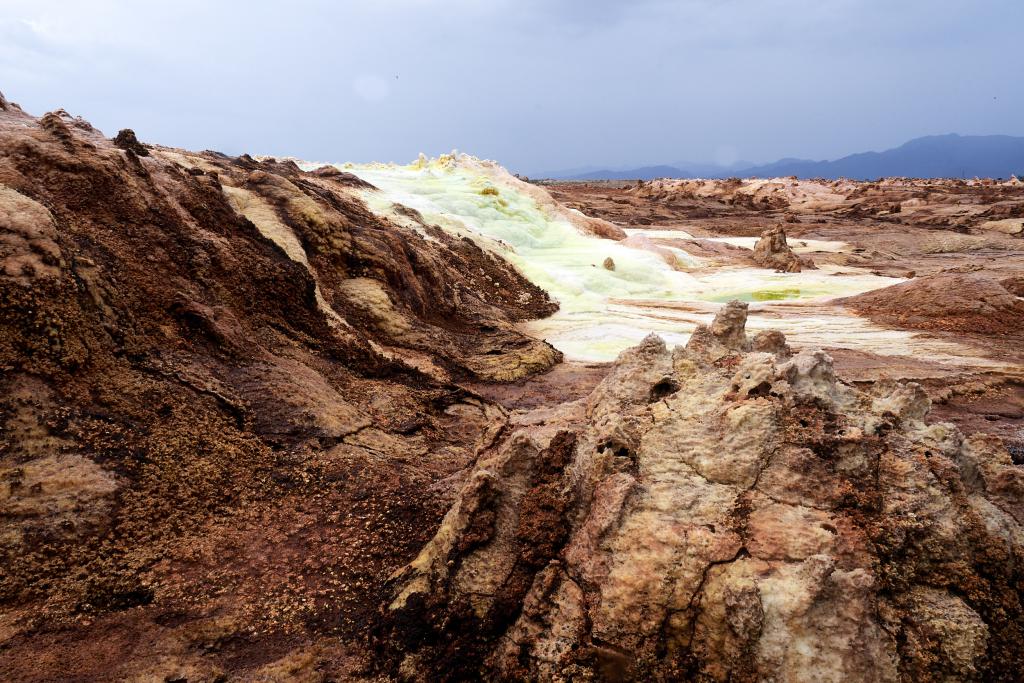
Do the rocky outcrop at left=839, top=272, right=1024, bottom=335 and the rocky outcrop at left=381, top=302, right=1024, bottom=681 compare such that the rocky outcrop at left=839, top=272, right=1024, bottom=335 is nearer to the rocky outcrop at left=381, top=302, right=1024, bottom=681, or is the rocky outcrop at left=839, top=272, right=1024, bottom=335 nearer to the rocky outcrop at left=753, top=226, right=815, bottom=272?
the rocky outcrop at left=753, top=226, right=815, bottom=272

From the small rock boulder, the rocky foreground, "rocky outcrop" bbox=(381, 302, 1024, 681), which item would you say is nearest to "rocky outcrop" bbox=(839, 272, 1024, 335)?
the rocky foreground

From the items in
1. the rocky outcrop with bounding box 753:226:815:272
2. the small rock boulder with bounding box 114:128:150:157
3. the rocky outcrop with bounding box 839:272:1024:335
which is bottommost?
the rocky outcrop with bounding box 839:272:1024:335

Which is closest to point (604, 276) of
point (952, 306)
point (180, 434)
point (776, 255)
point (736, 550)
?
point (776, 255)

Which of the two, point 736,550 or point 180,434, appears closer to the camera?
point 736,550

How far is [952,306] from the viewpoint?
11.8 metres

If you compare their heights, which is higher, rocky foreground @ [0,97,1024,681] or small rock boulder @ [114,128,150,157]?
small rock boulder @ [114,128,150,157]

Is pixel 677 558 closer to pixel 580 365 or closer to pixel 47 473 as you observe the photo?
pixel 47 473

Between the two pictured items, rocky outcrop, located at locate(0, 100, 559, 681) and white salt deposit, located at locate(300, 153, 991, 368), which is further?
white salt deposit, located at locate(300, 153, 991, 368)

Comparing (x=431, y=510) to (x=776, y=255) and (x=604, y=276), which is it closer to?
(x=604, y=276)

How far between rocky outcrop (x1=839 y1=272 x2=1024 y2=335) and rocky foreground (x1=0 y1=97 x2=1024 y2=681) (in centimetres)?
882

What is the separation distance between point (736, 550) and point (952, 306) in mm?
11687

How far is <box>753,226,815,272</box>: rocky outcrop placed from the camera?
64.5 ft

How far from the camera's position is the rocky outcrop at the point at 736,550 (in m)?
2.71

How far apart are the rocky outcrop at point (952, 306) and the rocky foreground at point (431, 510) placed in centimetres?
882
